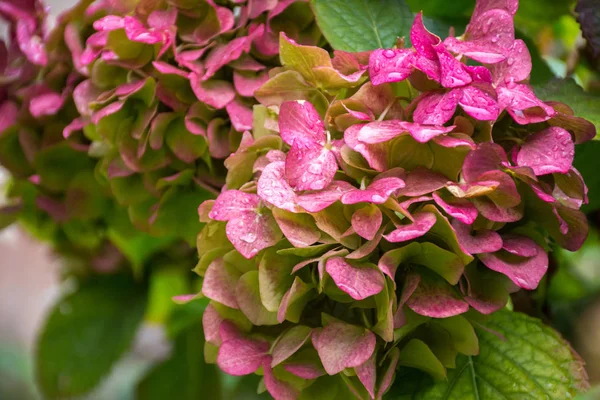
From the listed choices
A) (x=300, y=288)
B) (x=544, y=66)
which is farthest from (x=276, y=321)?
(x=544, y=66)

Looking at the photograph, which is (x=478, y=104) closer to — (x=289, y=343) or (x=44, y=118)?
(x=289, y=343)

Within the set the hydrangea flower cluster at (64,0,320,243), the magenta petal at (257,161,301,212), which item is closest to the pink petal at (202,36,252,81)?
the hydrangea flower cluster at (64,0,320,243)

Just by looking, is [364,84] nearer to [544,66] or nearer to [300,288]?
[300,288]

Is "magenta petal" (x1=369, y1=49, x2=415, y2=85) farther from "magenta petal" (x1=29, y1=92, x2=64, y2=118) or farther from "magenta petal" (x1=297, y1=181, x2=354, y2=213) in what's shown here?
"magenta petal" (x1=29, y1=92, x2=64, y2=118)

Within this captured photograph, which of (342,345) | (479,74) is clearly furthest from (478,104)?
(342,345)

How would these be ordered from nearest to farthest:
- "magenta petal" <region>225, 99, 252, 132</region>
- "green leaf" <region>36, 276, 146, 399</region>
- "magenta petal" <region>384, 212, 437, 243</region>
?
"magenta petal" <region>384, 212, 437, 243</region>, "magenta petal" <region>225, 99, 252, 132</region>, "green leaf" <region>36, 276, 146, 399</region>

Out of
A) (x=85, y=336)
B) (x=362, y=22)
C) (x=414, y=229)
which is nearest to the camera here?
(x=414, y=229)
